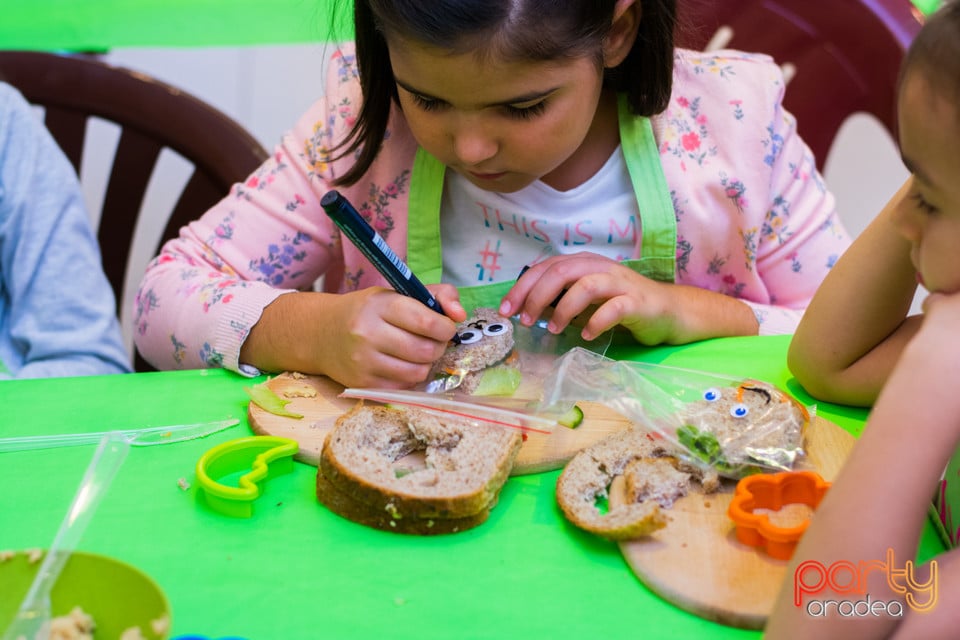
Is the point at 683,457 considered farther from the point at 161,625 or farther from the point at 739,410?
the point at 161,625

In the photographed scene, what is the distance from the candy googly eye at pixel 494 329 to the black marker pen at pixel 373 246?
0.10 feet

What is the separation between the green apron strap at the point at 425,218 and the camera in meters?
1.05

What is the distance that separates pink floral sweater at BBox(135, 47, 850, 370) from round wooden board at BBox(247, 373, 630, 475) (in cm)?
21

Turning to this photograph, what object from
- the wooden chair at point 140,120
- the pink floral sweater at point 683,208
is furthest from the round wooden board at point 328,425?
the wooden chair at point 140,120

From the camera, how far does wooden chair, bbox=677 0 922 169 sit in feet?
4.46

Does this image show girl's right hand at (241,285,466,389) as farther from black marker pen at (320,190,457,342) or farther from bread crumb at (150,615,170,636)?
bread crumb at (150,615,170,636)

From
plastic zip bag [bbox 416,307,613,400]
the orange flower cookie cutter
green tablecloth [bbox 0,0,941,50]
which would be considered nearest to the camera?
the orange flower cookie cutter

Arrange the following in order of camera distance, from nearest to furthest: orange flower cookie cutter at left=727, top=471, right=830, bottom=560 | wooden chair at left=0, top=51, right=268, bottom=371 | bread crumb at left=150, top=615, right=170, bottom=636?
1. bread crumb at left=150, top=615, right=170, bottom=636
2. orange flower cookie cutter at left=727, top=471, right=830, bottom=560
3. wooden chair at left=0, top=51, right=268, bottom=371

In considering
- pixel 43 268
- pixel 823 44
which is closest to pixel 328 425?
pixel 43 268

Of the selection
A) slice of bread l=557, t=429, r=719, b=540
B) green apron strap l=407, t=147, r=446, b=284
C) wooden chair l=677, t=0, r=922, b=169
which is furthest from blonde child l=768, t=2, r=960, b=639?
wooden chair l=677, t=0, r=922, b=169

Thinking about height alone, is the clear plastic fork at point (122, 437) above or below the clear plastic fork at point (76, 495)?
below

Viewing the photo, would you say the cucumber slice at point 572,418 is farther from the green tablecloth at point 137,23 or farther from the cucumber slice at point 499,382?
the green tablecloth at point 137,23

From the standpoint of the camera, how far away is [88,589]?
1.73 feet

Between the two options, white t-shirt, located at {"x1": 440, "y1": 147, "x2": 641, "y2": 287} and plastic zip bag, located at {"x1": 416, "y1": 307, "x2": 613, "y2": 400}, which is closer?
plastic zip bag, located at {"x1": 416, "y1": 307, "x2": 613, "y2": 400}
